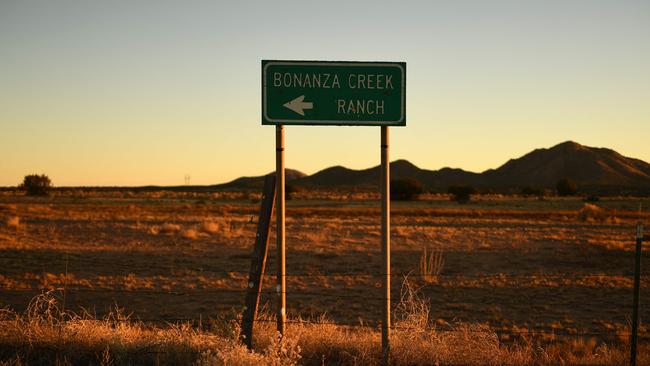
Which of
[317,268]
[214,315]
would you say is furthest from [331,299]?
[317,268]

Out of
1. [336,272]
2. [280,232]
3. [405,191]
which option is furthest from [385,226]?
[405,191]

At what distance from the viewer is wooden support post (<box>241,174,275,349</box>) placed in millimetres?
6180

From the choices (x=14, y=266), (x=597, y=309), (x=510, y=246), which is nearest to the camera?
(x=597, y=309)

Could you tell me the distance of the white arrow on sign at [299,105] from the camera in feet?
20.3

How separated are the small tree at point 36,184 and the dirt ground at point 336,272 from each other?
69.2 meters

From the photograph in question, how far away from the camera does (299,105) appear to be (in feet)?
20.3

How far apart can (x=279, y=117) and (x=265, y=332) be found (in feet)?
8.50

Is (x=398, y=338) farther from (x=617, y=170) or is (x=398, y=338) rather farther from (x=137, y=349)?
(x=617, y=170)

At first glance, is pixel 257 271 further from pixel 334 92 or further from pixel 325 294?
pixel 325 294

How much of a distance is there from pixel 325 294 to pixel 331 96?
33.6 ft

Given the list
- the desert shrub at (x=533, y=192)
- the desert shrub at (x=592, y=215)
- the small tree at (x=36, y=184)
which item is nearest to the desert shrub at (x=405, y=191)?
the desert shrub at (x=533, y=192)

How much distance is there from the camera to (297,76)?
20.3 feet

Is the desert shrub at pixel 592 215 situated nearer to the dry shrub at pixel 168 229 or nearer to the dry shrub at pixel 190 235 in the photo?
the dry shrub at pixel 190 235

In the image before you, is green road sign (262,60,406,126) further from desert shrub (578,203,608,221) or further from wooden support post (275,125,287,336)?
desert shrub (578,203,608,221)
